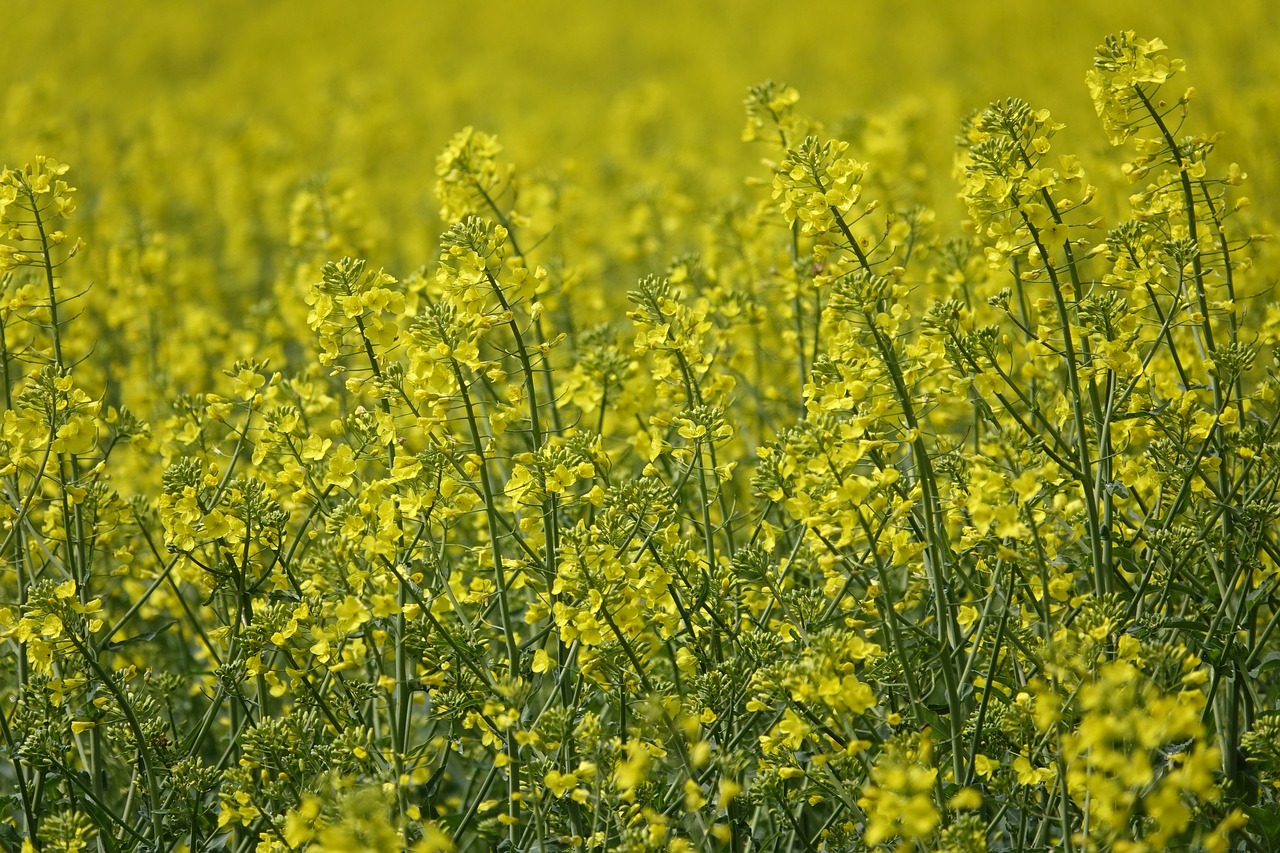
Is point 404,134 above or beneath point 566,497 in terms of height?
above

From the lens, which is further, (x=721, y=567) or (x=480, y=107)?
(x=480, y=107)

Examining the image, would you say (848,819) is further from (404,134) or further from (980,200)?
(404,134)

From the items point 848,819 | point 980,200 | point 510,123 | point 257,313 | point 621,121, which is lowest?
point 848,819

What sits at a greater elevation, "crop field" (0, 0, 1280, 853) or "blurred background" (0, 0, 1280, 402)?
"blurred background" (0, 0, 1280, 402)

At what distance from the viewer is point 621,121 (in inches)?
404

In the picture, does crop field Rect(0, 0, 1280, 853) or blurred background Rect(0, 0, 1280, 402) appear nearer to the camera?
crop field Rect(0, 0, 1280, 853)

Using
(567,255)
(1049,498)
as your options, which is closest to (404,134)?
(567,255)

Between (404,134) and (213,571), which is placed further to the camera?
(404,134)

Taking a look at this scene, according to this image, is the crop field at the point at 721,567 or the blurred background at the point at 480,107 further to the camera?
the blurred background at the point at 480,107

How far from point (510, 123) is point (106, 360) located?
23.4ft

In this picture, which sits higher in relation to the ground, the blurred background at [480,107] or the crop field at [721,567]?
the blurred background at [480,107]

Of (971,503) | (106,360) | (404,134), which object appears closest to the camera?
(971,503)

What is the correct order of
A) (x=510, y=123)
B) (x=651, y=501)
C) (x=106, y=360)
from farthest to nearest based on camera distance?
(x=510, y=123) < (x=106, y=360) < (x=651, y=501)

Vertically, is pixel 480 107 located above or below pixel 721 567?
above
